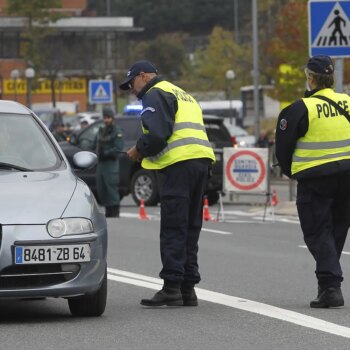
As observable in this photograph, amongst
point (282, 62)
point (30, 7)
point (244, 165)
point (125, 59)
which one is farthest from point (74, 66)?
point (244, 165)

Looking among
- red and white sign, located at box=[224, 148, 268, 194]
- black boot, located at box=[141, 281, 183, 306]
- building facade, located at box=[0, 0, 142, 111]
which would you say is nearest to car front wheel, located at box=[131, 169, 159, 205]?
red and white sign, located at box=[224, 148, 268, 194]

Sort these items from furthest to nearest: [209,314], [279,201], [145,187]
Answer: [279,201], [145,187], [209,314]

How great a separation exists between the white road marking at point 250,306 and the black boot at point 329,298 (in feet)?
0.96

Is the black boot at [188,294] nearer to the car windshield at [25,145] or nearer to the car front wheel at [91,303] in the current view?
the car front wheel at [91,303]

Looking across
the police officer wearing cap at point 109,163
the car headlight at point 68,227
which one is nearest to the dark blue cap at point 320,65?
the car headlight at point 68,227

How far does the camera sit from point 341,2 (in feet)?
64.0

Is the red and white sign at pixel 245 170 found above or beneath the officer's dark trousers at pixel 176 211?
beneath

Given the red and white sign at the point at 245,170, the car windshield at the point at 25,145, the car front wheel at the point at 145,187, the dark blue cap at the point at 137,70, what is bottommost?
the car front wheel at the point at 145,187

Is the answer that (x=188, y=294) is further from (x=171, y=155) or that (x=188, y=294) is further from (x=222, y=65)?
(x=222, y=65)

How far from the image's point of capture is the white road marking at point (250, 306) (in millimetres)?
9164

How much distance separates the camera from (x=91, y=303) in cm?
969

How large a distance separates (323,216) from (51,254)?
217 centimetres

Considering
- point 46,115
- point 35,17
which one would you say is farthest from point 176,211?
point 35,17

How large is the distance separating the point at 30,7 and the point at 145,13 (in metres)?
73.6
